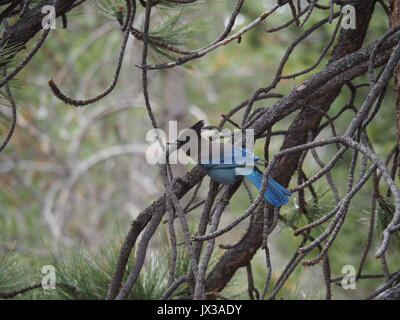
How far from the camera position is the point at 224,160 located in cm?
202

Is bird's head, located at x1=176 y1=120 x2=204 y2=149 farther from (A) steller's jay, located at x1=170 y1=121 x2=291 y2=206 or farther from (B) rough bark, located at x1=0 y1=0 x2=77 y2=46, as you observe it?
(B) rough bark, located at x1=0 y1=0 x2=77 y2=46

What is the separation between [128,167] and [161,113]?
7.93 feet

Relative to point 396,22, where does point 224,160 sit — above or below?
below

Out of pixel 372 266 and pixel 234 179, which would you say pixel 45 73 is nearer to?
pixel 372 266

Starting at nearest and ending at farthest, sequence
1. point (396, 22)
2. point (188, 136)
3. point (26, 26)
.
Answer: point (396, 22) < point (26, 26) < point (188, 136)

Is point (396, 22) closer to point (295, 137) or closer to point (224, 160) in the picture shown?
point (295, 137)

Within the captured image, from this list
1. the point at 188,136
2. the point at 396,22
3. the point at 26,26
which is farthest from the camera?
the point at 188,136

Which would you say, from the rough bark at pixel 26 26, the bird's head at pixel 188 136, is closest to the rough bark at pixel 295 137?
the bird's head at pixel 188 136

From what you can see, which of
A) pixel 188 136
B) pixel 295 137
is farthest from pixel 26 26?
pixel 295 137

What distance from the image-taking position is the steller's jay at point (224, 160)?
6.42 feet

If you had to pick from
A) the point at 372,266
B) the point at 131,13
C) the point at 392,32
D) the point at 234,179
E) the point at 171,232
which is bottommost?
the point at 372,266

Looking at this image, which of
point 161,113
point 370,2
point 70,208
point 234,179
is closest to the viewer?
point 234,179

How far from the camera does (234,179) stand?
6.64 ft
